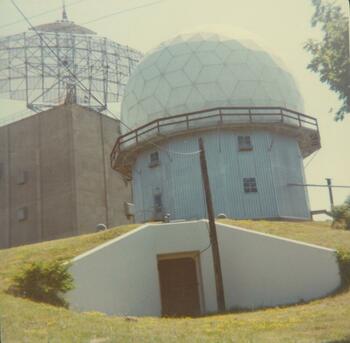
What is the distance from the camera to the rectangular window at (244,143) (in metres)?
34.8

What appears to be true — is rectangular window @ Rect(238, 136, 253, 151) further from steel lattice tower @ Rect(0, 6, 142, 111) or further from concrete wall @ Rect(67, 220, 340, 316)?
steel lattice tower @ Rect(0, 6, 142, 111)

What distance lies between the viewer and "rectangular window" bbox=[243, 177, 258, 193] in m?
34.0

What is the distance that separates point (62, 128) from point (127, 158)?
38.8ft

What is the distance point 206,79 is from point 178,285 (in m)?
14.7

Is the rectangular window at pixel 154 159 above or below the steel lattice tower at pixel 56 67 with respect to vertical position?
below

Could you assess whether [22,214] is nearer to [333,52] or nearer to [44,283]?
[44,283]

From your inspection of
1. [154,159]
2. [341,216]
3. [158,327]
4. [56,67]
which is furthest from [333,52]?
[56,67]

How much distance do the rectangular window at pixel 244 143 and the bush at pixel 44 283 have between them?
19.6 metres

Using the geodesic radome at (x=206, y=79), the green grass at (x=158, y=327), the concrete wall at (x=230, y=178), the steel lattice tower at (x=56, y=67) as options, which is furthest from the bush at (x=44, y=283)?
the steel lattice tower at (x=56, y=67)

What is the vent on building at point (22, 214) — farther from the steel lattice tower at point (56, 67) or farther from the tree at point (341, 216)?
the tree at point (341, 216)

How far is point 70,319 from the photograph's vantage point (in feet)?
46.9

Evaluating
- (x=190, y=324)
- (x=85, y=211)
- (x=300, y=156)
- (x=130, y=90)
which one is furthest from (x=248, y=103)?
(x=190, y=324)

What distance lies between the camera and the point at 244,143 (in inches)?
1382

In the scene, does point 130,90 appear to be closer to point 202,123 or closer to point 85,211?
point 202,123
